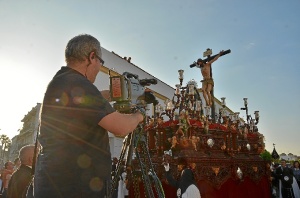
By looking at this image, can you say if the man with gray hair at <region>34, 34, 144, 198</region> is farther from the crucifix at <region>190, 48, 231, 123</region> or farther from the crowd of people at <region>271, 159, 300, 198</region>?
the crowd of people at <region>271, 159, 300, 198</region>

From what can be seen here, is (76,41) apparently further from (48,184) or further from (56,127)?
(48,184)

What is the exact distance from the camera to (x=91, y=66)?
2.04 metres

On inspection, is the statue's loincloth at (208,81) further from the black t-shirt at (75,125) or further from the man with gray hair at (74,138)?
the black t-shirt at (75,125)

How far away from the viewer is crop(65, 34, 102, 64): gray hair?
1.99 metres

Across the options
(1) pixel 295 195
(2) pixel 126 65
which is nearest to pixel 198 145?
(1) pixel 295 195

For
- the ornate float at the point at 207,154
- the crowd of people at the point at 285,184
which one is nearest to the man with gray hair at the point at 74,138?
the ornate float at the point at 207,154

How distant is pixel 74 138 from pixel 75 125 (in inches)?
3.9

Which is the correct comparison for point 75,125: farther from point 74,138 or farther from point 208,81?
point 208,81

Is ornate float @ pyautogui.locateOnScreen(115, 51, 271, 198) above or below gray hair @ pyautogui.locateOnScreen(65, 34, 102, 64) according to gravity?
below

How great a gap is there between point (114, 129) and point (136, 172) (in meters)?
1.32

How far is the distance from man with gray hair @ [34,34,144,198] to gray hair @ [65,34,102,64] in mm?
166

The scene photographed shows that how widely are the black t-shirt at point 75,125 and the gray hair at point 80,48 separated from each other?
21cm

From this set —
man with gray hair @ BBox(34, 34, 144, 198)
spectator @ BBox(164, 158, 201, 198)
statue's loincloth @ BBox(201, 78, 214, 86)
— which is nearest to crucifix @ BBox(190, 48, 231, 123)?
statue's loincloth @ BBox(201, 78, 214, 86)

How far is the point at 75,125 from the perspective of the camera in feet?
5.90
